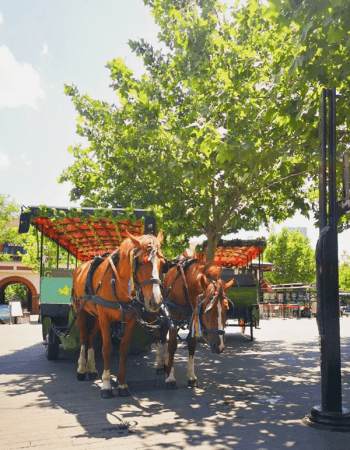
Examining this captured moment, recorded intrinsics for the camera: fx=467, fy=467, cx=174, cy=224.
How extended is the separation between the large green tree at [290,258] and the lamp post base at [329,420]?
4639 cm

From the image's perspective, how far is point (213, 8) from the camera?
40.2 feet

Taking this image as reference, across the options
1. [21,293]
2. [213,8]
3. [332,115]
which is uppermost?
[213,8]

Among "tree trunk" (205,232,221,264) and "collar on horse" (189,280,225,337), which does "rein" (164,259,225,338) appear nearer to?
"collar on horse" (189,280,225,337)

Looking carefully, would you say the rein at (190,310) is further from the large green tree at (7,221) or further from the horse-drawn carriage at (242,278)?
the large green tree at (7,221)

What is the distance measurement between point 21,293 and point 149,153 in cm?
4836

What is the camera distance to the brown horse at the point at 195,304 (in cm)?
647

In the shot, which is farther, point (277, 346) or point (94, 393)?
point (277, 346)

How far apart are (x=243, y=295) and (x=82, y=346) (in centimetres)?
697

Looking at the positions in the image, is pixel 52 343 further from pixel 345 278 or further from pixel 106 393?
pixel 345 278

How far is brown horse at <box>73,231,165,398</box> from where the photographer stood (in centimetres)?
604

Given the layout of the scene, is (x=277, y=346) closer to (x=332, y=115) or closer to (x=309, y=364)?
(x=309, y=364)

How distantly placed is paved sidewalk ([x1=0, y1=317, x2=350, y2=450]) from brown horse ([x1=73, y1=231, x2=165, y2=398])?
0.54 metres

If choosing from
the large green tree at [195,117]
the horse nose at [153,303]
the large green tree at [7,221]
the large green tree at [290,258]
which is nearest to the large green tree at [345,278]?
the large green tree at [290,258]

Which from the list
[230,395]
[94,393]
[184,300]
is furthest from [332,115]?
[94,393]
